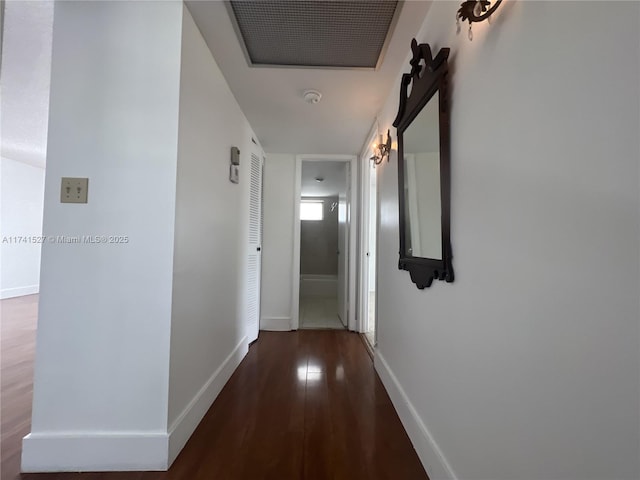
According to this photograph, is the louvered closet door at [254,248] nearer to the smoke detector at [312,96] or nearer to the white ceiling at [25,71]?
the smoke detector at [312,96]

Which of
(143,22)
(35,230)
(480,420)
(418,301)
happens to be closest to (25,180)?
(35,230)

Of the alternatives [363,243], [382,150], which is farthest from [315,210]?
[382,150]

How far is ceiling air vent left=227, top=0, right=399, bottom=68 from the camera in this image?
4.47ft

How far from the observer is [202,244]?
5.43 ft

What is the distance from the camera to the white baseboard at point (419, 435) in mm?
1126

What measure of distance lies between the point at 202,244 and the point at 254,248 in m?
1.36

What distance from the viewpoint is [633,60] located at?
1.54 ft

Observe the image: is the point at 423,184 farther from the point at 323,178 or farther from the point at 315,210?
the point at 315,210

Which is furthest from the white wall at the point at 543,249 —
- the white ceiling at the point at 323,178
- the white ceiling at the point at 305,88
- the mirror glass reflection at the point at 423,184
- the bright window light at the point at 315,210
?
the bright window light at the point at 315,210

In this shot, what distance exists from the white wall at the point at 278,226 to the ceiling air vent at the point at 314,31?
5.61ft

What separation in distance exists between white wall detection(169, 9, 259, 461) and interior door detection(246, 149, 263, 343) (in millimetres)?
522

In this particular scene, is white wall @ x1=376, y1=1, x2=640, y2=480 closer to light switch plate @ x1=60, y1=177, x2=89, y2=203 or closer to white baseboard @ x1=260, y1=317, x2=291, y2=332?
light switch plate @ x1=60, y1=177, x2=89, y2=203

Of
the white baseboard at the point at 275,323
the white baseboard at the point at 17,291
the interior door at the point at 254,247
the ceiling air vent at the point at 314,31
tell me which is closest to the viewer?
the ceiling air vent at the point at 314,31

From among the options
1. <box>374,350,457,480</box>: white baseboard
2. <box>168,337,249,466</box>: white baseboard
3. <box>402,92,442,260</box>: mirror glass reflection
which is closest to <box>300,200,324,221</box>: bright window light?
<box>168,337,249,466</box>: white baseboard
